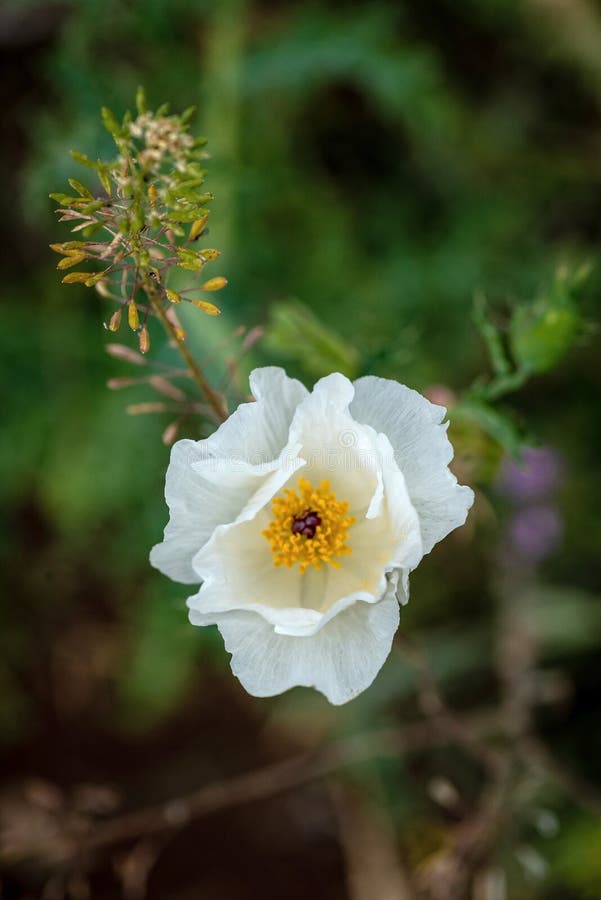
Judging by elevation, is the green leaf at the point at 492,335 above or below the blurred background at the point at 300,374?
above

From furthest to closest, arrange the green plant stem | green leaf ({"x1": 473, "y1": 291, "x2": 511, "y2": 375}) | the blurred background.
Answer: the blurred background
green leaf ({"x1": 473, "y1": 291, "x2": 511, "y2": 375})
the green plant stem

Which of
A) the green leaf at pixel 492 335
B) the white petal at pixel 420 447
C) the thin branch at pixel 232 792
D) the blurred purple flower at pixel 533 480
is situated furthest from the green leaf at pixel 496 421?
the blurred purple flower at pixel 533 480

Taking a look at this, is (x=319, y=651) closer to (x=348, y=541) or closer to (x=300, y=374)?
(x=348, y=541)

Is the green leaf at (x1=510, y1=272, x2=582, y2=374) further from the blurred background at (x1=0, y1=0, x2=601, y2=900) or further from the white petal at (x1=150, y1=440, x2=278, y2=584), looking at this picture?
the blurred background at (x1=0, y1=0, x2=601, y2=900)

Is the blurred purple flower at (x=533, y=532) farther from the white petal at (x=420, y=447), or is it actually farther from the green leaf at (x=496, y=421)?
the white petal at (x=420, y=447)

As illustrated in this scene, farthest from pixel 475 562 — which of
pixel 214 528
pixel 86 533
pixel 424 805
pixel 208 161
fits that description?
pixel 214 528

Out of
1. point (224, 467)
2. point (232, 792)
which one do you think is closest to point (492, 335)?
point (224, 467)

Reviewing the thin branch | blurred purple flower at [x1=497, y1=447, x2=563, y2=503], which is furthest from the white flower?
blurred purple flower at [x1=497, y1=447, x2=563, y2=503]

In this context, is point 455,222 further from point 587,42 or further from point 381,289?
point 587,42
